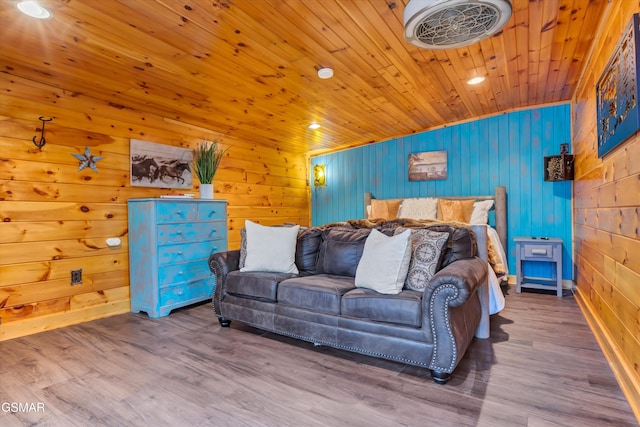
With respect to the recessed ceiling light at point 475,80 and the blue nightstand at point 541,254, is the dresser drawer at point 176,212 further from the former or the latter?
the blue nightstand at point 541,254

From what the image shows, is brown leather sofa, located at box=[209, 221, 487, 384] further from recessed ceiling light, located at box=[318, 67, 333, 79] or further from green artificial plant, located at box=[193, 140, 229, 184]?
recessed ceiling light, located at box=[318, 67, 333, 79]

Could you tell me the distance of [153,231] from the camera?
3139 mm

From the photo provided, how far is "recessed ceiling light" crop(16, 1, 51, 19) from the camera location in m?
1.77

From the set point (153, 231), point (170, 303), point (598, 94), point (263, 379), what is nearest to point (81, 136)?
point (153, 231)

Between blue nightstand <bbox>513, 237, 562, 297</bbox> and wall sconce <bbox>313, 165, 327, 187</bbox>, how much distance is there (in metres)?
3.24

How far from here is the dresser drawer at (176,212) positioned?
318 centimetres

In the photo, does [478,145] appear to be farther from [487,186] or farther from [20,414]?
[20,414]

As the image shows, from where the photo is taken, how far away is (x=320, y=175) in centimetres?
600

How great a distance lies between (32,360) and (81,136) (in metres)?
1.95

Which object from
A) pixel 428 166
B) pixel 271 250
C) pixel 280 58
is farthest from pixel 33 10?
pixel 428 166

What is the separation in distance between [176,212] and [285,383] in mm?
2147

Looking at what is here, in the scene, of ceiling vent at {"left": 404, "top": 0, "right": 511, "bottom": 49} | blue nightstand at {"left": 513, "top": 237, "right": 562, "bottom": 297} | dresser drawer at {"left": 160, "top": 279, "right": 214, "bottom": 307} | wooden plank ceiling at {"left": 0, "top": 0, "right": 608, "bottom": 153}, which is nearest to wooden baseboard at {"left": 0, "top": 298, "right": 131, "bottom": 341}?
dresser drawer at {"left": 160, "top": 279, "right": 214, "bottom": 307}

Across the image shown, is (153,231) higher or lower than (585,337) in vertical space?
higher

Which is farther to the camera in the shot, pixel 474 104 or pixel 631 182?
pixel 474 104
